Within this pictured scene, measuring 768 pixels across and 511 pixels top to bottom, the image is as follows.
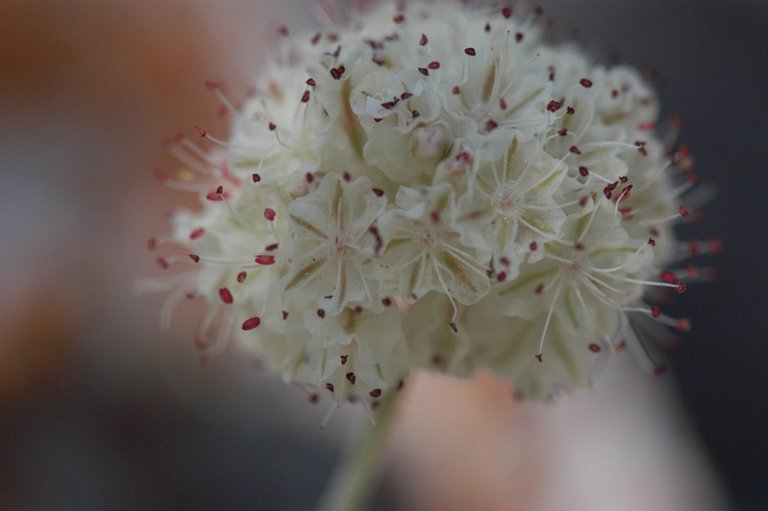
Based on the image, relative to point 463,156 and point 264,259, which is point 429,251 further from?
point 264,259

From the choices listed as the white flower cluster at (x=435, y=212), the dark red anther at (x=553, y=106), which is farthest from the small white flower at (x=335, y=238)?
the dark red anther at (x=553, y=106)

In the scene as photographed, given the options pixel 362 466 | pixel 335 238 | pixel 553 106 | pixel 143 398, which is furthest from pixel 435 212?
pixel 143 398

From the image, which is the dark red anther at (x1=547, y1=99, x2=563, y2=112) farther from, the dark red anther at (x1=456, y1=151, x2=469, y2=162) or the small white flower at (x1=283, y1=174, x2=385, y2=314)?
the small white flower at (x1=283, y1=174, x2=385, y2=314)

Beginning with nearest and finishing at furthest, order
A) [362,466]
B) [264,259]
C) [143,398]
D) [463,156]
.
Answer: [463,156] → [264,259] → [362,466] → [143,398]

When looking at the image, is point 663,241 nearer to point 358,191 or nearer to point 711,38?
point 358,191

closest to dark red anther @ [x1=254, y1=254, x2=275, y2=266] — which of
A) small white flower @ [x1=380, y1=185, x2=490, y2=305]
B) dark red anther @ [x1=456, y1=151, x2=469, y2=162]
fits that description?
small white flower @ [x1=380, y1=185, x2=490, y2=305]
